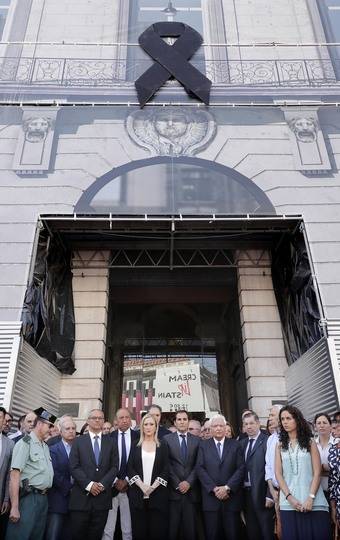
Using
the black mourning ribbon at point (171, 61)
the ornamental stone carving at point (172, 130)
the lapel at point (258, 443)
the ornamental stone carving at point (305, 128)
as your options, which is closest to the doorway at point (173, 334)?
the ornamental stone carving at point (172, 130)

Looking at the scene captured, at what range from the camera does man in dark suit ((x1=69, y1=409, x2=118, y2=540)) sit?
12.9ft

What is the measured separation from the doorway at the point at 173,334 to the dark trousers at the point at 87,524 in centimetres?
471

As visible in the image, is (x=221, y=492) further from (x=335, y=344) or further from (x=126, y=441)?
(x=335, y=344)

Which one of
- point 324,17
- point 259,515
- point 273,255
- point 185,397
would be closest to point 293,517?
point 259,515

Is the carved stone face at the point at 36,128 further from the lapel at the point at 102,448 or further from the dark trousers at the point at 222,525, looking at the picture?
the dark trousers at the point at 222,525

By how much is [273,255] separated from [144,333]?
137 inches

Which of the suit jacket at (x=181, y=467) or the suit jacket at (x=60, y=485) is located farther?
the suit jacket at (x=181, y=467)

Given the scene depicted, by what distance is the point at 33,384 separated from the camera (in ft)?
22.3

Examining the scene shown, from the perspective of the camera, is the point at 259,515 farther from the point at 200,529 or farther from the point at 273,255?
the point at 273,255

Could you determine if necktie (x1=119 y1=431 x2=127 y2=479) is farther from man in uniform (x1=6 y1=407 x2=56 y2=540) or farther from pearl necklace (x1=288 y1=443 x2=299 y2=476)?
pearl necklace (x1=288 y1=443 x2=299 y2=476)

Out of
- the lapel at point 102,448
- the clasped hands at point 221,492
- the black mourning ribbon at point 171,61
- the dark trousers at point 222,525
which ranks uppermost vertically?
the black mourning ribbon at point 171,61

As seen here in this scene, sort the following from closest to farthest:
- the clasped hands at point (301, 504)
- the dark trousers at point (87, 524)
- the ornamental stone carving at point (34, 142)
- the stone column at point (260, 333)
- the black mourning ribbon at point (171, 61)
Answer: the clasped hands at point (301, 504) → the dark trousers at point (87, 524) → the ornamental stone carving at point (34, 142) → the stone column at point (260, 333) → the black mourning ribbon at point (171, 61)

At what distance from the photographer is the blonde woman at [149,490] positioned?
13.4 feet

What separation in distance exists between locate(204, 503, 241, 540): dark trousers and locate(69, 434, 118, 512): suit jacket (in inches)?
40.0
